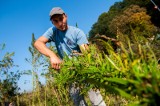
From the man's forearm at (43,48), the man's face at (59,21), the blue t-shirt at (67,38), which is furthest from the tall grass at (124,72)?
the blue t-shirt at (67,38)

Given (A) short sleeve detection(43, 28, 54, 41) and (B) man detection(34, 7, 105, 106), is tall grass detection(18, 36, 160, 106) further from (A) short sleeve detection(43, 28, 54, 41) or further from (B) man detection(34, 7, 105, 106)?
(A) short sleeve detection(43, 28, 54, 41)

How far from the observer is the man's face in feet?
13.0

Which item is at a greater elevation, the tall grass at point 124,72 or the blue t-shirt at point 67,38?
the blue t-shirt at point 67,38

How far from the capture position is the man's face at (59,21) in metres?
3.97

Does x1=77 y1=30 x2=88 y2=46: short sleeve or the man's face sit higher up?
the man's face

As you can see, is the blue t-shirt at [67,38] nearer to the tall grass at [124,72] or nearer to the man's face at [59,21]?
the man's face at [59,21]

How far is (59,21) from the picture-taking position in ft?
13.1

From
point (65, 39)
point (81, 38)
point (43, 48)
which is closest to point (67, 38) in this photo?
point (65, 39)

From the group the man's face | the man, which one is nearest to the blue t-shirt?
the man

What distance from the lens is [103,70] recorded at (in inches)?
57.5

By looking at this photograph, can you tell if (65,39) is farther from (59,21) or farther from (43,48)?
(43,48)

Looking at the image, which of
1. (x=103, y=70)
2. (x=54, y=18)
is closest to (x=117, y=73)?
(x=103, y=70)

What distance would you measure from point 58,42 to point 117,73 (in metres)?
3.03

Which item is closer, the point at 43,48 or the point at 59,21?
the point at 43,48
